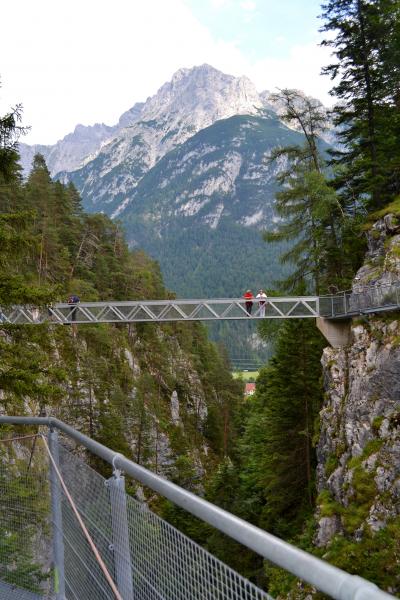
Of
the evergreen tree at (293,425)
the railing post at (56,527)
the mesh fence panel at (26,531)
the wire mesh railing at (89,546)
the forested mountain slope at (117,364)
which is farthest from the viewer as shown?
the forested mountain slope at (117,364)

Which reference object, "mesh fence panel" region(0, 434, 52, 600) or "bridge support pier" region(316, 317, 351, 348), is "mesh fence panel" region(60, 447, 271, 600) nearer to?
"mesh fence panel" region(0, 434, 52, 600)

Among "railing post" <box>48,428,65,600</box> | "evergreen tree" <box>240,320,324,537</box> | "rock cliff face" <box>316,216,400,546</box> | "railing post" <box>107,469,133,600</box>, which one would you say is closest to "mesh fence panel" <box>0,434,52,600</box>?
"railing post" <box>48,428,65,600</box>

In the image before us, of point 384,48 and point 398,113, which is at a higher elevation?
point 384,48

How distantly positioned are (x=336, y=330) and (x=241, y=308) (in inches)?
172

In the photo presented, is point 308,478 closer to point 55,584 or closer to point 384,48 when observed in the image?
point 384,48

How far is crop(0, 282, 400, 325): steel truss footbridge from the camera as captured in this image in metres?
16.9

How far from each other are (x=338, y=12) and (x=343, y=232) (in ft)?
30.5

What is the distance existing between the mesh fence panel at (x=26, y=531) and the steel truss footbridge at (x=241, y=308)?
13.2 metres

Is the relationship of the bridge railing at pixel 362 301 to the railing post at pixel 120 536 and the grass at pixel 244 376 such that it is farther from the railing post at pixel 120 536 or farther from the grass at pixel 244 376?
the grass at pixel 244 376

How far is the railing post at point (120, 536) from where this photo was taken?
2797 millimetres

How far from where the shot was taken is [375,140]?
70.2 ft

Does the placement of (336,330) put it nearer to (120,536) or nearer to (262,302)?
(262,302)

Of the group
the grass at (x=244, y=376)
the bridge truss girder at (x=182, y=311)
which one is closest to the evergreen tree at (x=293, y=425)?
the bridge truss girder at (x=182, y=311)

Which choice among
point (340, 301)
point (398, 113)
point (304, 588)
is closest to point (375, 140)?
point (398, 113)
